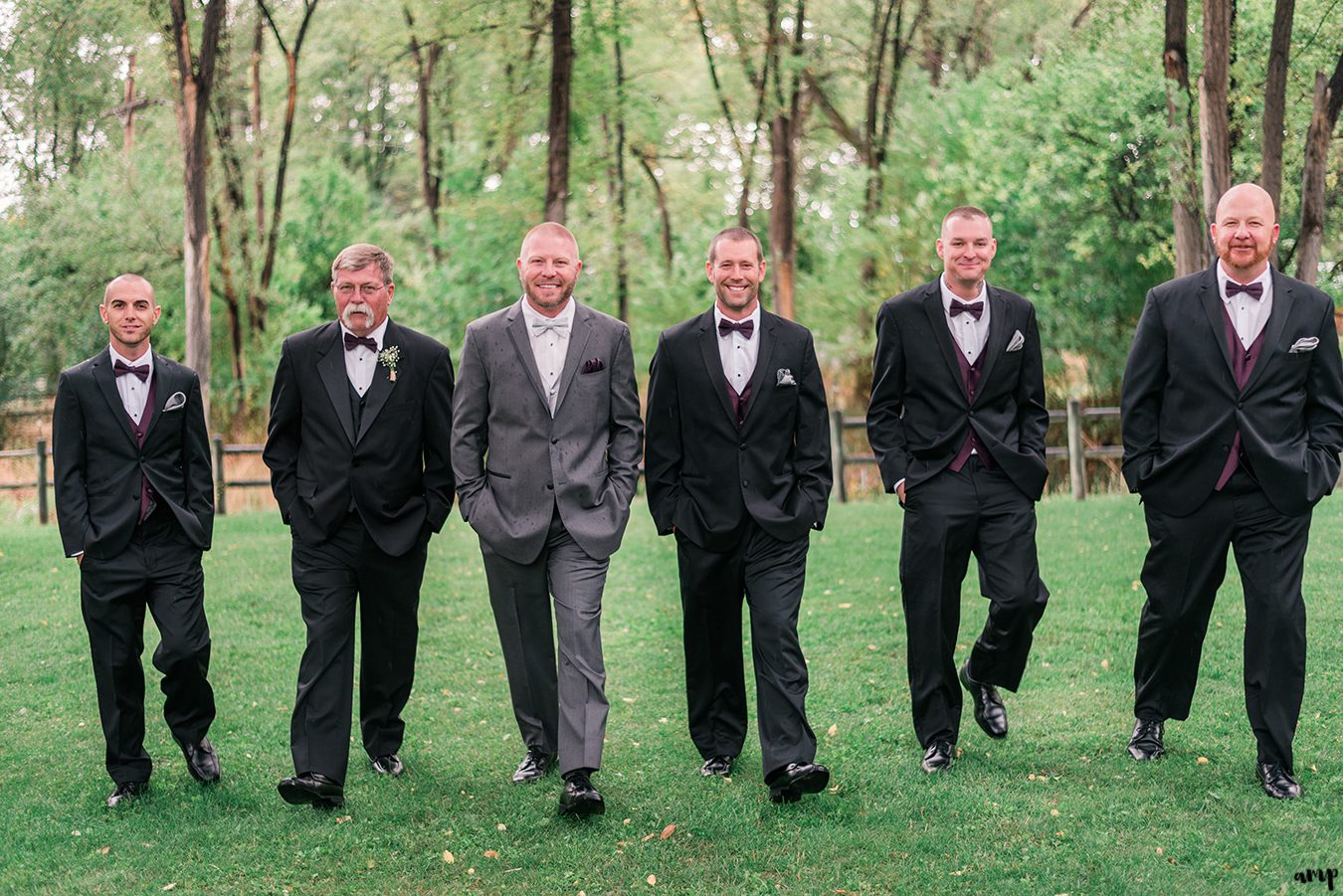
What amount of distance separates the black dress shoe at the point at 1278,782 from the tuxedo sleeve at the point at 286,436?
4.24 metres

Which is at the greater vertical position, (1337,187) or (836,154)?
(836,154)

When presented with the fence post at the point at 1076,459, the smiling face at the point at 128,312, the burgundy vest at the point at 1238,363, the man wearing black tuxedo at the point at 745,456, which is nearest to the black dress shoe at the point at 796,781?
the man wearing black tuxedo at the point at 745,456

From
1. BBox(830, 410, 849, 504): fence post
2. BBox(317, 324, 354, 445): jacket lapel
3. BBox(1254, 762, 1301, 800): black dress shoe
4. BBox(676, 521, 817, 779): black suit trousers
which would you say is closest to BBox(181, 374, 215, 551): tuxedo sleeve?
BBox(317, 324, 354, 445): jacket lapel

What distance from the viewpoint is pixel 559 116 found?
19.2 m

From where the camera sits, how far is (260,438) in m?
24.3

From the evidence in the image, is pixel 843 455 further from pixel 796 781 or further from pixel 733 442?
pixel 796 781

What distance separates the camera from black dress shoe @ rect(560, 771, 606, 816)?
560cm

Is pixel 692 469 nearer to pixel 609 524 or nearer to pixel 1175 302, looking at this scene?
pixel 609 524

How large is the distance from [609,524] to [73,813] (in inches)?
105

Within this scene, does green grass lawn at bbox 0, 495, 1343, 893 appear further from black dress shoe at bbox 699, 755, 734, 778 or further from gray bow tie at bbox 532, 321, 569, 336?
gray bow tie at bbox 532, 321, 569, 336

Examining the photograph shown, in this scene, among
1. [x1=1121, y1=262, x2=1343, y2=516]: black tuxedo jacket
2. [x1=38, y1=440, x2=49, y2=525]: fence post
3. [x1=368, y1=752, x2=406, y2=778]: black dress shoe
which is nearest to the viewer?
[x1=1121, y1=262, x2=1343, y2=516]: black tuxedo jacket

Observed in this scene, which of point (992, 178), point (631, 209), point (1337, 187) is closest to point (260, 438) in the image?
point (631, 209)

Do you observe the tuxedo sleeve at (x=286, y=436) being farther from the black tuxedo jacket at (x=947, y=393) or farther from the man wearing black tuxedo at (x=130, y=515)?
the black tuxedo jacket at (x=947, y=393)

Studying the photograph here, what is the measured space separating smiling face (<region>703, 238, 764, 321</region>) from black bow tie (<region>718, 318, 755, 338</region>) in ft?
0.11
